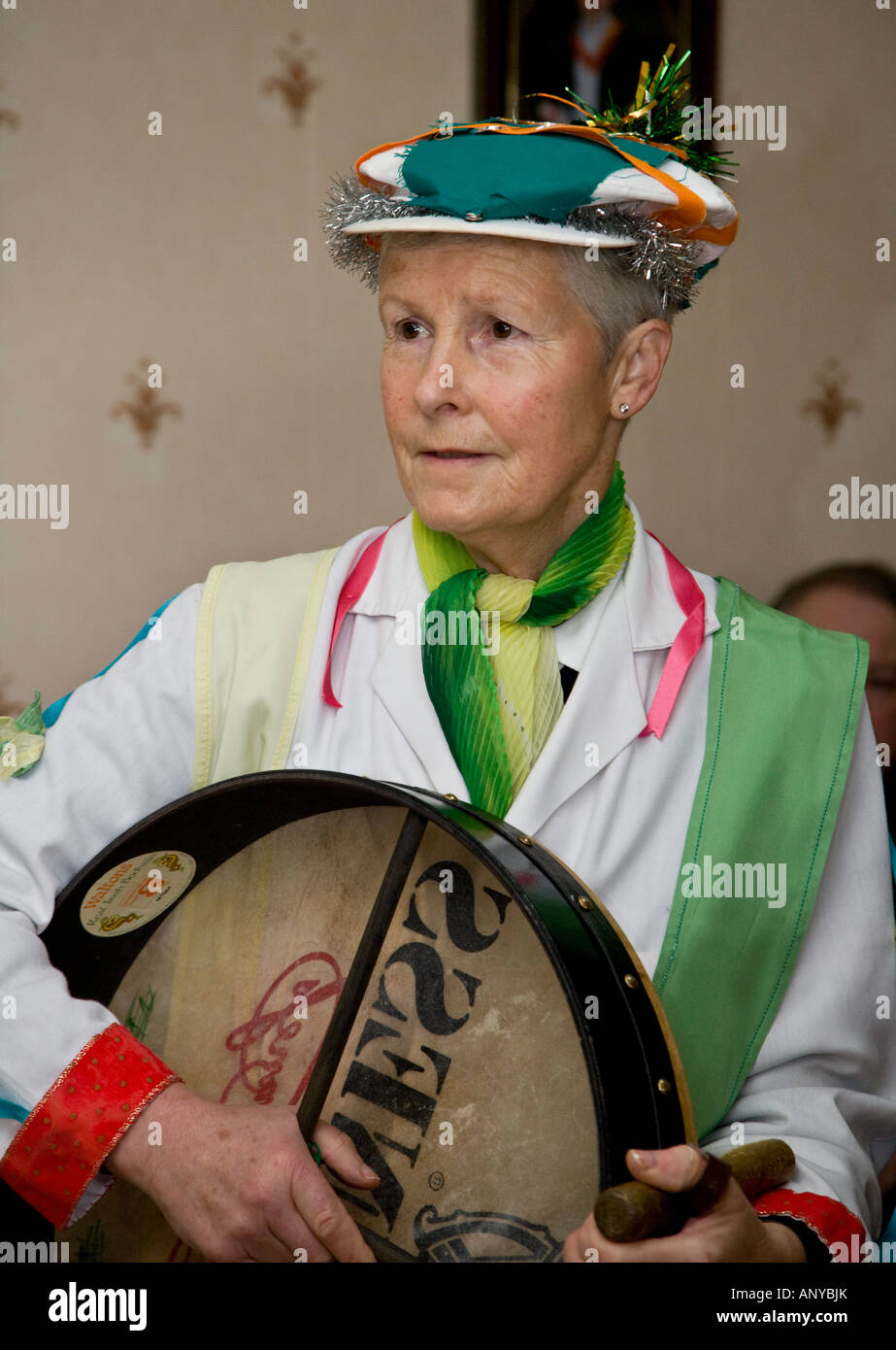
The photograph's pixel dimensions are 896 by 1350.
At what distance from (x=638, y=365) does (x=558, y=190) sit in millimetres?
245

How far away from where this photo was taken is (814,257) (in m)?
2.74

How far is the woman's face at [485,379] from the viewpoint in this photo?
1483 millimetres

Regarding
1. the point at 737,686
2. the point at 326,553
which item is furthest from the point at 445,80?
the point at 737,686

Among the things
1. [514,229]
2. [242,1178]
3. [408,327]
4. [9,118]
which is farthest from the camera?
[9,118]

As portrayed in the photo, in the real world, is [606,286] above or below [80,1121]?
above

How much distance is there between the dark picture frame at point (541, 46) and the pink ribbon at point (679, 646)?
1.28 metres

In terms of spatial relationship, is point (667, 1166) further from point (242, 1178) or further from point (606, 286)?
point (606, 286)

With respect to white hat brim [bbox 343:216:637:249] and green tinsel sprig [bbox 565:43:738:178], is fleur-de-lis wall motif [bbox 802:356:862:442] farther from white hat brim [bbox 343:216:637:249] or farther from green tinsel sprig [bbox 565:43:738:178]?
white hat brim [bbox 343:216:637:249]

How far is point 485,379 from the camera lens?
1482 mm

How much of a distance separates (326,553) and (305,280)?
111 cm

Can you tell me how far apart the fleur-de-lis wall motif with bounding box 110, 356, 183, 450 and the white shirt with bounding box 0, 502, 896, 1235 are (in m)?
1.05

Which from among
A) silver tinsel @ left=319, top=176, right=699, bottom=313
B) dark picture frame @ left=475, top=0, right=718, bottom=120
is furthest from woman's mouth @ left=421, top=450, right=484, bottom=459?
dark picture frame @ left=475, top=0, right=718, bottom=120

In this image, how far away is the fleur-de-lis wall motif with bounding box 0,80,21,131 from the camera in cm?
255

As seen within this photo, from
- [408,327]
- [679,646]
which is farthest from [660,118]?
[679,646]
